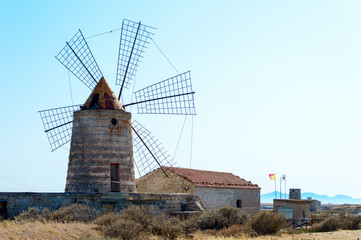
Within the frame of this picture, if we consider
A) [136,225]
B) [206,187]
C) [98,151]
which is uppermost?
[98,151]

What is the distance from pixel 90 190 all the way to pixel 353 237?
9561 mm

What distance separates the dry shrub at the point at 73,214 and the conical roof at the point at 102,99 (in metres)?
4.21

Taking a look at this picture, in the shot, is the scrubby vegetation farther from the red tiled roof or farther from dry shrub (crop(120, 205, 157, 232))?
the red tiled roof

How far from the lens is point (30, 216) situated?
1559 cm

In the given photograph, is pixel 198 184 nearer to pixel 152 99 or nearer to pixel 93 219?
pixel 152 99

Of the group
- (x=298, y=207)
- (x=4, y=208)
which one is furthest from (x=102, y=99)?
(x=298, y=207)

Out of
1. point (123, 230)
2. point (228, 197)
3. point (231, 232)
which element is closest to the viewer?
point (123, 230)

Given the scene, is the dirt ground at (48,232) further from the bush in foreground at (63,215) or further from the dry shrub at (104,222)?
the bush in foreground at (63,215)

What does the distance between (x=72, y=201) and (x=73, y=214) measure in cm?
160

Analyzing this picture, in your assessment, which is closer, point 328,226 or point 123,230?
point 123,230

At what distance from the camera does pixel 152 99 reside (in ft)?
67.6

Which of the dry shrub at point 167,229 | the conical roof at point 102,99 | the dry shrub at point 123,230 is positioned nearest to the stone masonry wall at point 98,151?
the conical roof at point 102,99

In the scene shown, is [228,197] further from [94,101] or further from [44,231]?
[44,231]

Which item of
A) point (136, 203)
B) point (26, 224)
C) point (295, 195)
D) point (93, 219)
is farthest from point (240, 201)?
point (26, 224)
